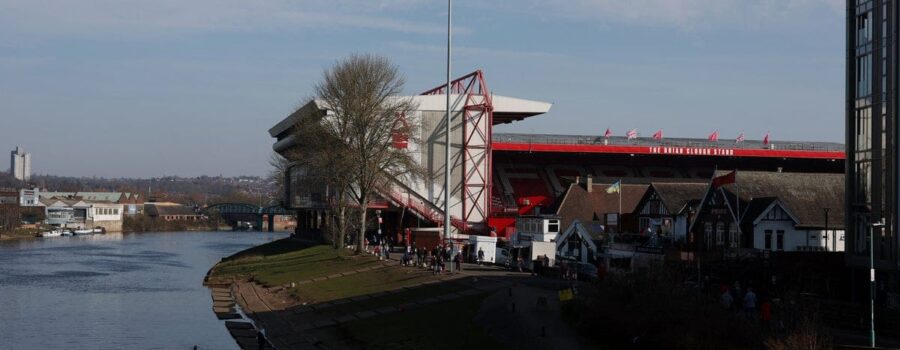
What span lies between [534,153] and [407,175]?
19.5 meters

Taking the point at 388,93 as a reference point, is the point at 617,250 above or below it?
below

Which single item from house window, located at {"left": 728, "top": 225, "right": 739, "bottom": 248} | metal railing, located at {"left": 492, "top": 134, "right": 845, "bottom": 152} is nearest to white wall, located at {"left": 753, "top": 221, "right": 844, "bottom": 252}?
house window, located at {"left": 728, "top": 225, "right": 739, "bottom": 248}

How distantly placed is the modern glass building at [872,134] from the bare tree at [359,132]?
142ft

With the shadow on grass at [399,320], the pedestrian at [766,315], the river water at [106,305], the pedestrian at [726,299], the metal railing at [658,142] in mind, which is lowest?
the river water at [106,305]

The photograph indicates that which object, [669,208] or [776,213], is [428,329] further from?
[669,208]

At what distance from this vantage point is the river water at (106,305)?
53281mm

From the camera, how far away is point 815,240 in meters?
59.0

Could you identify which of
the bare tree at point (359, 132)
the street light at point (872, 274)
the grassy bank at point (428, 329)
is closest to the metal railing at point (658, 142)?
the bare tree at point (359, 132)

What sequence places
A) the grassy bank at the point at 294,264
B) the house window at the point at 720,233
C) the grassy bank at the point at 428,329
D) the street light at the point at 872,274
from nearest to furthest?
the street light at the point at 872,274 < the grassy bank at the point at 428,329 < the house window at the point at 720,233 < the grassy bank at the point at 294,264

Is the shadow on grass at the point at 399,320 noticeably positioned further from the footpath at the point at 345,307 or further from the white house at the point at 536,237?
the white house at the point at 536,237

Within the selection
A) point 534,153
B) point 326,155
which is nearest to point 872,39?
point 326,155

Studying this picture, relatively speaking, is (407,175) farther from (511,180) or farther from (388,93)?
(511,180)

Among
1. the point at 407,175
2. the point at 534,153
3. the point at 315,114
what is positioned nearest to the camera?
the point at 315,114

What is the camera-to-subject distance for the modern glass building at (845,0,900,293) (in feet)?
150
